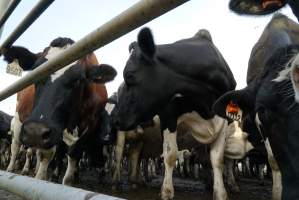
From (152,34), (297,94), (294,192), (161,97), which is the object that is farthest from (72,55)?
(161,97)

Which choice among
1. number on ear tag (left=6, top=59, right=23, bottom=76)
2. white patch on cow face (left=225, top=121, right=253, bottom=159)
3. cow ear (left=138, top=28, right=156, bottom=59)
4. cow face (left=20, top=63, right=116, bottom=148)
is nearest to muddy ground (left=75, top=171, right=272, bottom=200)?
white patch on cow face (left=225, top=121, right=253, bottom=159)

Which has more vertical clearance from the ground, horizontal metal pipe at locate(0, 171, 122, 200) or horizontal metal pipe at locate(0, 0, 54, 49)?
horizontal metal pipe at locate(0, 0, 54, 49)

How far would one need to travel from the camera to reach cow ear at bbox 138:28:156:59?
417 centimetres

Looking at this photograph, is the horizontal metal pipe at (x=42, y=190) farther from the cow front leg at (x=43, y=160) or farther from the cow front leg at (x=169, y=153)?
the cow front leg at (x=43, y=160)

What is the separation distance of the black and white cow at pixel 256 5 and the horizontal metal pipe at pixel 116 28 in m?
1.00

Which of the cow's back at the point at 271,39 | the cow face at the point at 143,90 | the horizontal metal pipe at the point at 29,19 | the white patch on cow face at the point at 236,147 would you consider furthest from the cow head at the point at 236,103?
the white patch on cow face at the point at 236,147

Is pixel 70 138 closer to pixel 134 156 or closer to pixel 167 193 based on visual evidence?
pixel 167 193

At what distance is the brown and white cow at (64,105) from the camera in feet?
13.0

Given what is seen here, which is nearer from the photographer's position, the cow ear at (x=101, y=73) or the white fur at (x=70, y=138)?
the cow ear at (x=101, y=73)

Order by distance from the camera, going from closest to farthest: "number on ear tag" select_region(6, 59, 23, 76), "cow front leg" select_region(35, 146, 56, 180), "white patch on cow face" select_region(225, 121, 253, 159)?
"number on ear tag" select_region(6, 59, 23, 76) → "cow front leg" select_region(35, 146, 56, 180) → "white patch on cow face" select_region(225, 121, 253, 159)

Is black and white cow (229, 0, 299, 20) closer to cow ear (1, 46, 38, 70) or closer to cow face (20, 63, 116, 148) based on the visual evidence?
cow face (20, 63, 116, 148)

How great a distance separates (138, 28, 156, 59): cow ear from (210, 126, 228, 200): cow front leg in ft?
3.91

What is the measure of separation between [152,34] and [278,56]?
1.50 m

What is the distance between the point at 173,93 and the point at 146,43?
2.23ft
